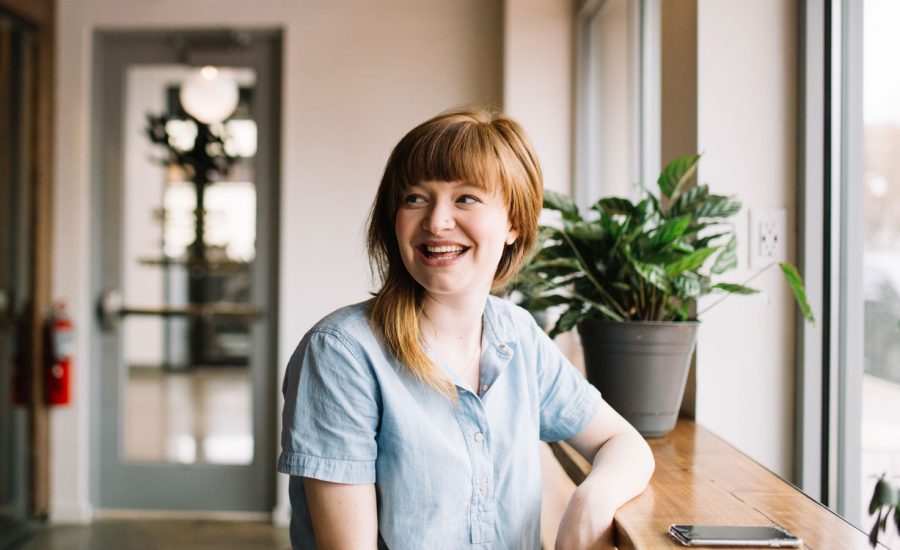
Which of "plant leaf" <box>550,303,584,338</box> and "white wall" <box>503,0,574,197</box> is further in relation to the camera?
"white wall" <box>503,0,574,197</box>

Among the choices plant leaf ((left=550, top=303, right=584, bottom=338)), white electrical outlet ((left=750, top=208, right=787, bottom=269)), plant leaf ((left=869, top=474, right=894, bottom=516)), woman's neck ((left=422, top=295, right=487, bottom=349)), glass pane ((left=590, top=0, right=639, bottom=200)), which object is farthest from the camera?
glass pane ((left=590, top=0, right=639, bottom=200))

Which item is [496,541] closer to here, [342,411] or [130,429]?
[342,411]

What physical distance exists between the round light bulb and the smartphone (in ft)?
11.0

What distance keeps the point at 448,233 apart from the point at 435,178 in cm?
8

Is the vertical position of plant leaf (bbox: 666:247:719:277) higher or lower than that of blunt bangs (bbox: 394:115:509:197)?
lower

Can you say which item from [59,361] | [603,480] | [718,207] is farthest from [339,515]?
[59,361]

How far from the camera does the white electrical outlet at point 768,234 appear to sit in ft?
5.24

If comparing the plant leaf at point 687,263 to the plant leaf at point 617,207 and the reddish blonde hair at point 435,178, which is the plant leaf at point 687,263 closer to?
the plant leaf at point 617,207

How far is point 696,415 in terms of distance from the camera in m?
1.65

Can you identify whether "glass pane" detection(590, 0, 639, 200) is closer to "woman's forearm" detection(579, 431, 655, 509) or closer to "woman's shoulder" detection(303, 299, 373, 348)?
"woman's forearm" detection(579, 431, 655, 509)

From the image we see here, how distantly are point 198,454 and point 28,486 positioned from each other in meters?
0.77

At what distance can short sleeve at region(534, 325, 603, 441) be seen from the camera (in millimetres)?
1286

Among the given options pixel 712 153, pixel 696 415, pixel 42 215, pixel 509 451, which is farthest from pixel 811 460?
pixel 42 215

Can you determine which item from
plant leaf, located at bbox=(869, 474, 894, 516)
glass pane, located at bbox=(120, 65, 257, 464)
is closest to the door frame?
glass pane, located at bbox=(120, 65, 257, 464)
